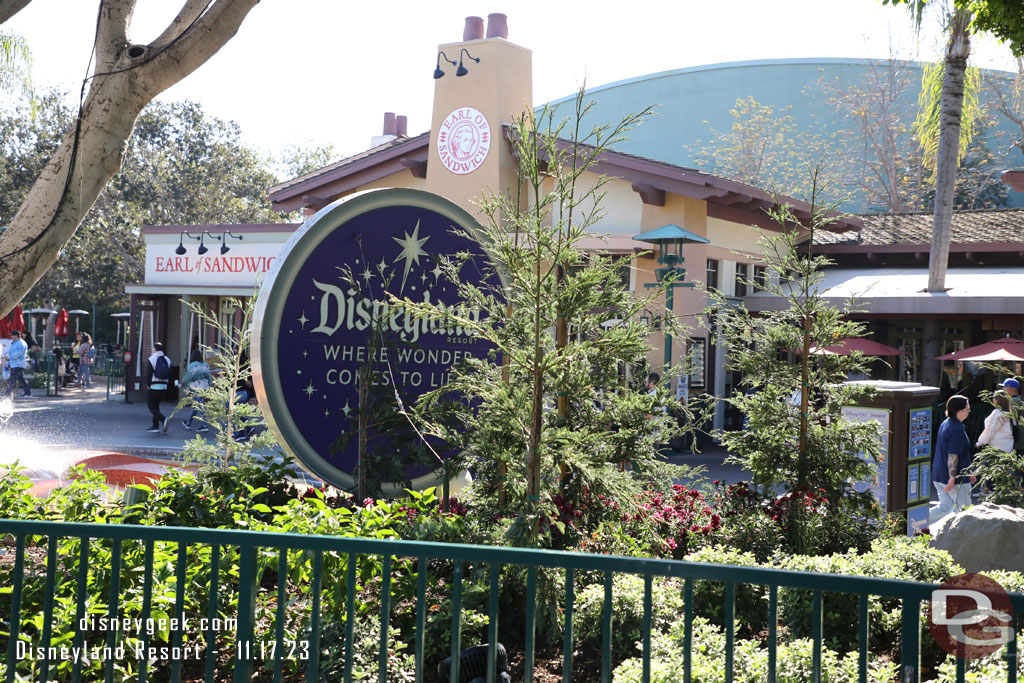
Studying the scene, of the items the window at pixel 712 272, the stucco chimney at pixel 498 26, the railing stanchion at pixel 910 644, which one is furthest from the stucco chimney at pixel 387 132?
the railing stanchion at pixel 910 644

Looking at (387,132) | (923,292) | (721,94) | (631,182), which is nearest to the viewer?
(631,182)

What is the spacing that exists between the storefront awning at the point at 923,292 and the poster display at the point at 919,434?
7.46 m

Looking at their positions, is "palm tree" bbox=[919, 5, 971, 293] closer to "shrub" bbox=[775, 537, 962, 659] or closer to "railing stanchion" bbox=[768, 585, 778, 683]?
"shrub" bbox=[775, 537, 962, 659]

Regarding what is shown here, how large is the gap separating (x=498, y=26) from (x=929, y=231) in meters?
11.4

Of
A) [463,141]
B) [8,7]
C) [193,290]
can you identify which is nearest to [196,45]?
[8,7]

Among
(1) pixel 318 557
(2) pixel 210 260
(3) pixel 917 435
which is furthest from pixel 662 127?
(1) pixel 318 557

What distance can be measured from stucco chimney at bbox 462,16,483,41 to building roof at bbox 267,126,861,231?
2090 millimetres

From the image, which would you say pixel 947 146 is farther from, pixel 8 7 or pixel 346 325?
pixel 8 7

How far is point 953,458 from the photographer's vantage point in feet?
32.1

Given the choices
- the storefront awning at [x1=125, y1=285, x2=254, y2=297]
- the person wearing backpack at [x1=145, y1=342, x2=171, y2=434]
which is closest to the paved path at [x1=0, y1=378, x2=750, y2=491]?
the person wearing backpack at [x1=145, y1=342, x2=171, y2=434]

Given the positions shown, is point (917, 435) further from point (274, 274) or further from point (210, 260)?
point (210, 260)

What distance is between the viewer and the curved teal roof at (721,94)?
3894 cm

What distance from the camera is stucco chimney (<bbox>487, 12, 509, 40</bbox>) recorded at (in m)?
17.8

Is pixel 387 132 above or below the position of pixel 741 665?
above
